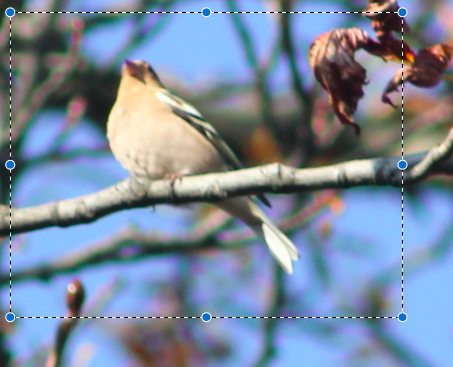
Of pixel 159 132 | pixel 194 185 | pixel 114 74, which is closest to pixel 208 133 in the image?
pixel 159 132

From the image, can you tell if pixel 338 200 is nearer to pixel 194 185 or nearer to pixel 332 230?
pixel 332 230

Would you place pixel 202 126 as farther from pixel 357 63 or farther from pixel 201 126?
pixel 357 63

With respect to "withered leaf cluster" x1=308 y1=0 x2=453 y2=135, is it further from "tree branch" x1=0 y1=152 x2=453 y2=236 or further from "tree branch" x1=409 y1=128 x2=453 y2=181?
"tree branch" x1=0 y1=152 x2=453 y2=236

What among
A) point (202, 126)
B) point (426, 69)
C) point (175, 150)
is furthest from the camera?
point (202, 126)

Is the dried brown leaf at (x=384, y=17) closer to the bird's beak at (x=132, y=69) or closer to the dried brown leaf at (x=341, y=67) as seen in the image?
the dried brown leaf at (x=341, y=67)

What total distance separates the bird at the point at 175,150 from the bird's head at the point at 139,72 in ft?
1.75

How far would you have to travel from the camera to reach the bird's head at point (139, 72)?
199 inches

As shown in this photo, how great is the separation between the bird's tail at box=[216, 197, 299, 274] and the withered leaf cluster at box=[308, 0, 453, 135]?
189 cm

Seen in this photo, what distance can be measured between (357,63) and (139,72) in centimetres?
328

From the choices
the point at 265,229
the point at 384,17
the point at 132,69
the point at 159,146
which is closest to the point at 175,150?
the point at 159,146

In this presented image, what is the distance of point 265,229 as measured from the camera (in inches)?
165

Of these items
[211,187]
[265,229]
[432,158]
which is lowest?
[265,229]

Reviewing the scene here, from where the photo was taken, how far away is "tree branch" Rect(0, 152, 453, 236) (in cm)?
239

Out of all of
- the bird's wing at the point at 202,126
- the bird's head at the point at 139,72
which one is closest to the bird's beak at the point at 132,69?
the bird's head at the point at 139,72
